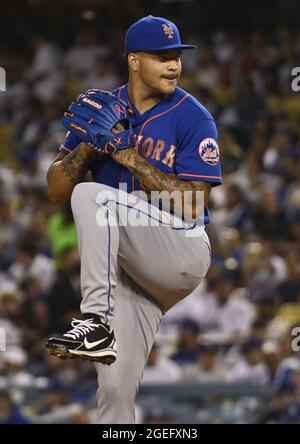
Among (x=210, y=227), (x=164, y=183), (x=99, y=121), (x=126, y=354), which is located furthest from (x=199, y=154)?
(x=210, y=227)

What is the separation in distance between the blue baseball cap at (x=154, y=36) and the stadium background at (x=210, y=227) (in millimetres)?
3581

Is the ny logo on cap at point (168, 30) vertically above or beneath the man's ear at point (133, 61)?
above

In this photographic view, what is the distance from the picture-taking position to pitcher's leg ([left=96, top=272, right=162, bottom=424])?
13.0ft

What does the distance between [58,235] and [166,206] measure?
196 inches

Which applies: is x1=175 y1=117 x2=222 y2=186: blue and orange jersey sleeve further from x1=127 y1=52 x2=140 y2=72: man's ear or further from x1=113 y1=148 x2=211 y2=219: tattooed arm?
x1=127 y1=52 x2=140 y2=72: man's ear

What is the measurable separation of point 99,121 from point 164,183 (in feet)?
1.07

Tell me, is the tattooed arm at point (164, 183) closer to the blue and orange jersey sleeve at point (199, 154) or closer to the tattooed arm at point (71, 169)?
the blue and orange jersey sleeve at point (199, 154)

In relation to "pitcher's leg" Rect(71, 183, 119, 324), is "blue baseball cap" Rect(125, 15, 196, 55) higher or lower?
higher

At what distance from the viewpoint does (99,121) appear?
12.4 feet

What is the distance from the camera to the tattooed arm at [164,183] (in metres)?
3.79

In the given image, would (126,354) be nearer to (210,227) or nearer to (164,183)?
(164,183)

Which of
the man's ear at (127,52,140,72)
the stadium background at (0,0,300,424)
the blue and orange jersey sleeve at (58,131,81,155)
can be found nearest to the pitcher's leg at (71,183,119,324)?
the blue and orange jersey sleeve at (58,131,81,155)

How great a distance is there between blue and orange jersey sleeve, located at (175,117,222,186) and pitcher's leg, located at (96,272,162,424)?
1.59ft

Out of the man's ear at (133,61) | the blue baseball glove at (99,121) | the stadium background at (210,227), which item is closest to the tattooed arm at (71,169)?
the blue baseball glove at (99,121)
